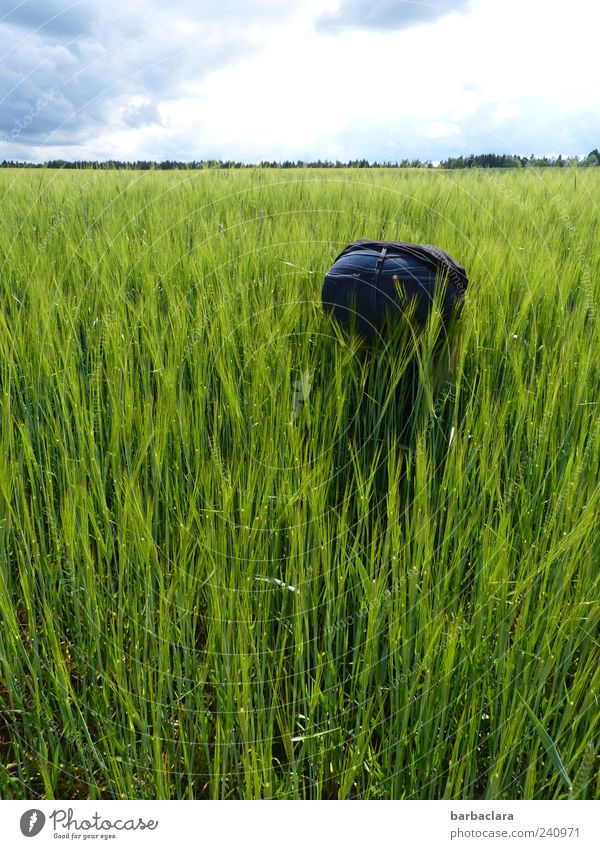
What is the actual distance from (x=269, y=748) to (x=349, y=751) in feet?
0.36

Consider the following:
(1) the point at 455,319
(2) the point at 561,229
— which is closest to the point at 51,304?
(1) the point at 455,319

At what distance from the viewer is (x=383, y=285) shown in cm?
115

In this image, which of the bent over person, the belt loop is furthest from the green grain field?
the belt loop

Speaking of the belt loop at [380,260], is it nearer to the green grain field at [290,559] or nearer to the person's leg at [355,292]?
the person's leg at [355,292]

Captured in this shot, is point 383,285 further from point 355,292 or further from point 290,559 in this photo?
point 290,559

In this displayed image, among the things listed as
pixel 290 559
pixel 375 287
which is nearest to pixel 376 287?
pixel 375 287

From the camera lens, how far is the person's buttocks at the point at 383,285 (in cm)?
115

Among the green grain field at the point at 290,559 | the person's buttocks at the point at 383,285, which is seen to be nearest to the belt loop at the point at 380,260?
the person's buttocks at the point at 383,285

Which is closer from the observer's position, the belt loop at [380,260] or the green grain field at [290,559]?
the green grain field at [290,559]

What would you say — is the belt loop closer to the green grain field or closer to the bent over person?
the bent over person

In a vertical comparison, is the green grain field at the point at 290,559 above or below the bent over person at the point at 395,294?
below

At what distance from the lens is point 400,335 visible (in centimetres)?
119

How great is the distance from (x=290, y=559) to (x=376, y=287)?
59 centimetres
